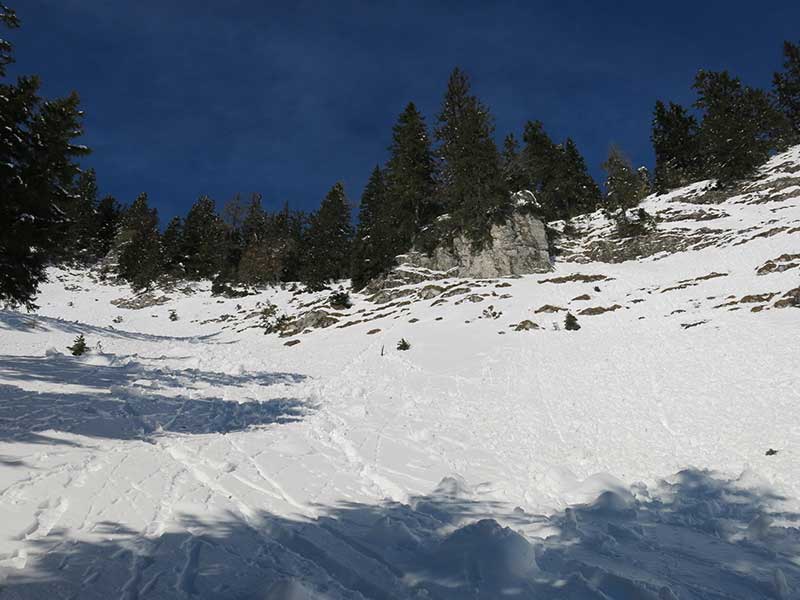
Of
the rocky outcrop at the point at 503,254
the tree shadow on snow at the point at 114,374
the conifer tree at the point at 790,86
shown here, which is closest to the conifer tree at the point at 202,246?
the rocky outcrop at the point at 503,254

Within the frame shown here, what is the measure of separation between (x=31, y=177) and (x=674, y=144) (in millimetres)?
76366

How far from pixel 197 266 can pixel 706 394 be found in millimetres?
61428

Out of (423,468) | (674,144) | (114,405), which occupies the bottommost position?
(423,468)

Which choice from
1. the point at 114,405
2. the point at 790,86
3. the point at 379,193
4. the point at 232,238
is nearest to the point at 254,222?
the point at 232,238

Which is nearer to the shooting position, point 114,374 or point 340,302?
point 114,374

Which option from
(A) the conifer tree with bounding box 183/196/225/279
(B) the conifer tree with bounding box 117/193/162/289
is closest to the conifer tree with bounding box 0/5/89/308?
(B) the conifer tree with bounding box 117/193/162/289

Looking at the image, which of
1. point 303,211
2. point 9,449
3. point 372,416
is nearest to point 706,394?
point 372,416

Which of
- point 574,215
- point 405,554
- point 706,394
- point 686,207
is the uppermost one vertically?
point 574,215

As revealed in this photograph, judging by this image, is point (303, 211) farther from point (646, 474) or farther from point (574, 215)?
point (646, 474)

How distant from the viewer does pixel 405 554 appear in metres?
3.76

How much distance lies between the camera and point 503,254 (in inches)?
1437

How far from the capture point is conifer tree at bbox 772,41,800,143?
61.9 metres

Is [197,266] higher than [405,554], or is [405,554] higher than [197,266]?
[197,266]

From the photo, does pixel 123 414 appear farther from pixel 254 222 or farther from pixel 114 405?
pixel 254 222
